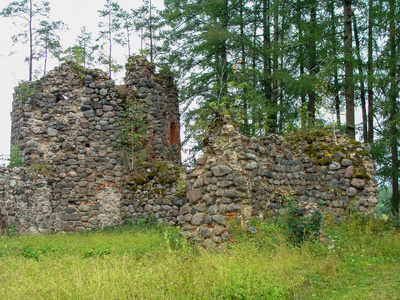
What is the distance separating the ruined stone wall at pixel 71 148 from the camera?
12.0 meters

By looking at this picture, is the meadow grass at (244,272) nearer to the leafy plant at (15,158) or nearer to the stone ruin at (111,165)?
the stone ruin at (111,165)

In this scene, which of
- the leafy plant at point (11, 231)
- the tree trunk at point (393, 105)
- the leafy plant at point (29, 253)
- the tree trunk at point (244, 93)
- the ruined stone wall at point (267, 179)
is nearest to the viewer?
the ruined stone wall at point (267, 179)

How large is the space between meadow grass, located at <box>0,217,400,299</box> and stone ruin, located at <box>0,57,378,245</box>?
171 centimetres

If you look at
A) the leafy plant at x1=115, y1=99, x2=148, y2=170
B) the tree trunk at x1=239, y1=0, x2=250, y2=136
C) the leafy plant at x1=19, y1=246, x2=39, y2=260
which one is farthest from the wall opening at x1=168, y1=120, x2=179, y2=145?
the leafy plant at x1=19, y1=246, x2=39, y2=260

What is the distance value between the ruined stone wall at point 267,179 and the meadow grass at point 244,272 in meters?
0.62

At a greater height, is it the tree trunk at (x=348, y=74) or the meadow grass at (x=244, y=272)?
the tree trunk at (x=348, y=74)

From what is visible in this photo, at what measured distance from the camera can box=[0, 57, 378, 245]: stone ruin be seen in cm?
956

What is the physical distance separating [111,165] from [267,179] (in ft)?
21.0

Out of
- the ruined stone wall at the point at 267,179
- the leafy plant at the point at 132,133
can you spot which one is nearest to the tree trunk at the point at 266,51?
the leafy plant at the point at 132,133

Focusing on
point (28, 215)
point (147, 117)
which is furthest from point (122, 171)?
point (28, 215)

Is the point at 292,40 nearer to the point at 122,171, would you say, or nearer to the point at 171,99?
the point at 171,99

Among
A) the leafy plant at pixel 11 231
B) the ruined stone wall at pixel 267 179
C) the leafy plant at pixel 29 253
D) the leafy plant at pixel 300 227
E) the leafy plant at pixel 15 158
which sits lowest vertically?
the leafy plant at pixel 29 253

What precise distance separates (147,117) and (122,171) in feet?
7.32

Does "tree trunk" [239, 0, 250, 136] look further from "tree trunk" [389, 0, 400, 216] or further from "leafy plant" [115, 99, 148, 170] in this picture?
"tree trunk" [389, 0, 400, 216]
